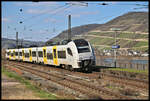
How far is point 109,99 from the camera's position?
12.8 meters

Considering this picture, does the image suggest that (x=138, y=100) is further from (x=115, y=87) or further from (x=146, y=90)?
(x=115, y=87)

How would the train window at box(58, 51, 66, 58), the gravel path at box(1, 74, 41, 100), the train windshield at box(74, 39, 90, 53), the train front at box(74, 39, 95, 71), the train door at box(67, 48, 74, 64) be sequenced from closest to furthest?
1. the gravel path at box(1, 74, 41, 100)
2. the train front at box(74, 39, 95, 71)
3. the train windshield at box(74, 39, 90, 53)
4. the train door at box(67, 48, 74, 64)
5. the train window at box(58, 51, 66, 58)

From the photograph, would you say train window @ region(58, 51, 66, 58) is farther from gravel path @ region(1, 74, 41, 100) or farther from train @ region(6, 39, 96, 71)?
gravel path @ region(1, 74, 41, 100)

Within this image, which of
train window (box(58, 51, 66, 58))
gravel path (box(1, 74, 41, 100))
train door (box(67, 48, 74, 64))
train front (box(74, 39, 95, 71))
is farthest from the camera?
train window (box(58, 51, 66, 58))

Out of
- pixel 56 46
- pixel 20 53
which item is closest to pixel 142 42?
pixel 20 53

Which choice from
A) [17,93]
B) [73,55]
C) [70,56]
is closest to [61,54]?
[70,56]

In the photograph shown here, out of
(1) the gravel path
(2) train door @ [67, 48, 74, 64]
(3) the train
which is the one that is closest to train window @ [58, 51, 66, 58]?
(3) the train

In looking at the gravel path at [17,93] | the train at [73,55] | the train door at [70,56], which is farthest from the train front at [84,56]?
the gravel path at [17,93]

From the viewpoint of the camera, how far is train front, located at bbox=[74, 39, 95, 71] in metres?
27.0

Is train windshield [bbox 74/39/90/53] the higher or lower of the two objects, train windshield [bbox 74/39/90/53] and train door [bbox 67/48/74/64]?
the higher

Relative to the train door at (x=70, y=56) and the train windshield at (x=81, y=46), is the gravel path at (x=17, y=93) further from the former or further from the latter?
the train door at (x=70, y=56)

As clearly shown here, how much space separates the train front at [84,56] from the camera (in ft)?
88.6

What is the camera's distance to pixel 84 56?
2708 centimetres

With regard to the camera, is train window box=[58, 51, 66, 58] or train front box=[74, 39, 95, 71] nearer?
train front box=[74, 39, 95, 71]
